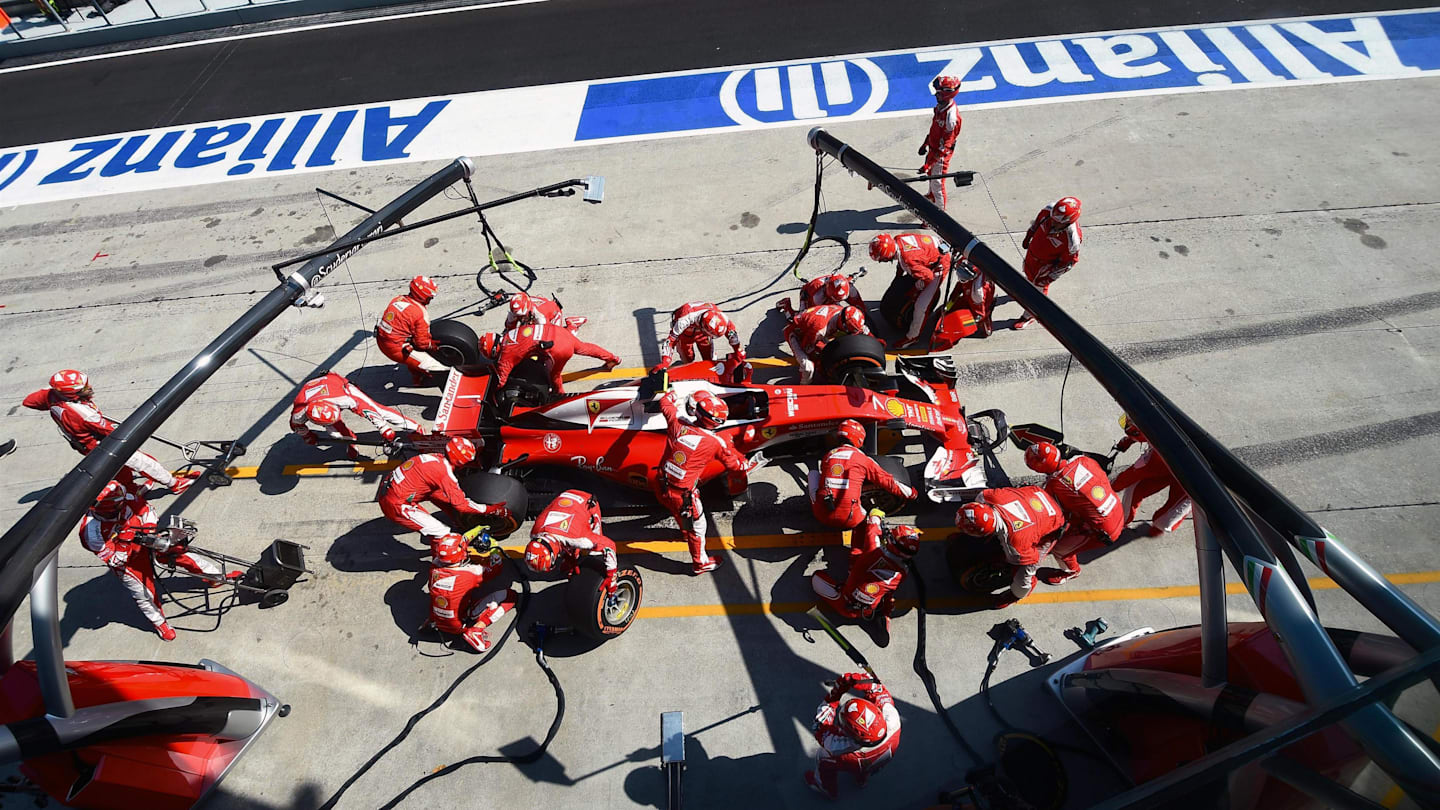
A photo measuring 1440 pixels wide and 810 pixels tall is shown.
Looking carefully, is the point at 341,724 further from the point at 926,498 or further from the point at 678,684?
the point at 926,498

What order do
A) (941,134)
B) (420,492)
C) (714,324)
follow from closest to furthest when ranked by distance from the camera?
(420,492) → (714,324) → (941,134)

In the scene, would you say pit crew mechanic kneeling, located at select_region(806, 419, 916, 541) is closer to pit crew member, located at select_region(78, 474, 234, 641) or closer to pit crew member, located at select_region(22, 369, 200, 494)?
pit crew member, located at select_region(78, 474, 234, 641)

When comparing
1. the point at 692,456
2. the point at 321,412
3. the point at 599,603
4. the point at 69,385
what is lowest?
the point at 599,603

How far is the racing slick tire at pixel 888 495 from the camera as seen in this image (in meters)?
6.59

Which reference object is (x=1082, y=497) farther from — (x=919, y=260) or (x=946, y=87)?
(x=946, y=87)

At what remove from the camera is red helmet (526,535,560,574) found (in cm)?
560

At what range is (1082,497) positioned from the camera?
5.62 metres

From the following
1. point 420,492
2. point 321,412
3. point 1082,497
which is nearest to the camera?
point 1082,497

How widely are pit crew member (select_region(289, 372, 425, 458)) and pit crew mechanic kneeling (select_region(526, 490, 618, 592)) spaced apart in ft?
7.99

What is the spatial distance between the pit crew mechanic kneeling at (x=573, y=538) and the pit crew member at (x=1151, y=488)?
16.0 ft

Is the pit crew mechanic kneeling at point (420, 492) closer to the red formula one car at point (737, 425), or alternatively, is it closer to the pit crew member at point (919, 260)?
the red formula one car at point (737, 425)

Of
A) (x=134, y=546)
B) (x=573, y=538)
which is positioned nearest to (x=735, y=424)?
(x=573, y=538)

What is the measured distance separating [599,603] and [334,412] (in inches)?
152

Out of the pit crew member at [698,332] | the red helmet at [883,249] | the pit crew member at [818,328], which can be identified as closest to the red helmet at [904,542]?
the pit crew member at [818,328]
